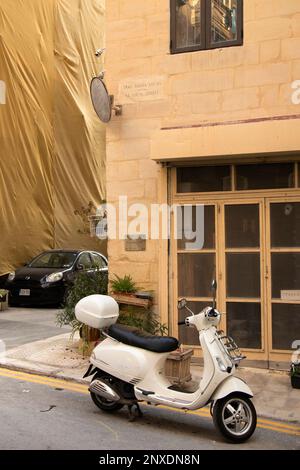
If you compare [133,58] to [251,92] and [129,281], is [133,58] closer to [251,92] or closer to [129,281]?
[251,92]

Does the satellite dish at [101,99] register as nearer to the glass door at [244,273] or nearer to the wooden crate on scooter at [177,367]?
the glass door at [244,273]

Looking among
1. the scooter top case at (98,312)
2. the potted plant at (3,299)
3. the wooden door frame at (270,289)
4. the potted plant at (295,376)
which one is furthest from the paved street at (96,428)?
the potted plant at (3,299)

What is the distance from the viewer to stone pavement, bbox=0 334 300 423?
5910 mm

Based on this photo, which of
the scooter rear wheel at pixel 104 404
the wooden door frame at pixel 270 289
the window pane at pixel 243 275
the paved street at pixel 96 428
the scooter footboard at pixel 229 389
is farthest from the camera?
the window pane at pixel 243 275

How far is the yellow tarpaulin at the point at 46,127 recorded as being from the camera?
16125 millimetres

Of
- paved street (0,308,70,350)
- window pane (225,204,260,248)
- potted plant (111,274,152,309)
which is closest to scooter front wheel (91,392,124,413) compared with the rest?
potted plant (111,274,152,309)

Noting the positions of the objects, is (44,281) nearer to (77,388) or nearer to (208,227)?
(208,227)

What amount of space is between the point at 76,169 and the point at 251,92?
12.5 meters

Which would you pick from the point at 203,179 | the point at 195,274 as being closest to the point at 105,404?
the point at 195,274

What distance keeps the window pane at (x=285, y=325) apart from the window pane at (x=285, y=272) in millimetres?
200

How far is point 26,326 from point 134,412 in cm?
552

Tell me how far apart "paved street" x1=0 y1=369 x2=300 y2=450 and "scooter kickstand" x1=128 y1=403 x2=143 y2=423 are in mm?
57

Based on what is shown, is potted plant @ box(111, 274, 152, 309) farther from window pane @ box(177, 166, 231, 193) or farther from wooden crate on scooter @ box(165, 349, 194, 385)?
window pane @ box(177, 166, 231, 193)

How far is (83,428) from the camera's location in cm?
512
